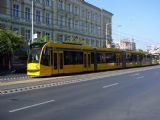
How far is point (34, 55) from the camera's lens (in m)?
30.0

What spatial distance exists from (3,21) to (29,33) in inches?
308

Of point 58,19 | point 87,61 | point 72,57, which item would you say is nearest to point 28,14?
point 58,19

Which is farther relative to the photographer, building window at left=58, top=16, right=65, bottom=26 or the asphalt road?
building window at left=58, top=16, right=65, bottom=26

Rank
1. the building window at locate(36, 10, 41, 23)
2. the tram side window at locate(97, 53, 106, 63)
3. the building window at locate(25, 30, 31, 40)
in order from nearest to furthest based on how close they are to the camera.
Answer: the tram side window at locate(97, 53, 106, 63) < the building window at locate(25, 30, 31, 40) < the building window at locate(36, 10, 41, 23)

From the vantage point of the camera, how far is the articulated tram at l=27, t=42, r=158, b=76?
97.5 ft

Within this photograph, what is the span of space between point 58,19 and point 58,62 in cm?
3717

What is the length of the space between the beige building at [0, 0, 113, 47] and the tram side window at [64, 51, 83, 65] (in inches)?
755

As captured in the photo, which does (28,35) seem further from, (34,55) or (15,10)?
(34,55)

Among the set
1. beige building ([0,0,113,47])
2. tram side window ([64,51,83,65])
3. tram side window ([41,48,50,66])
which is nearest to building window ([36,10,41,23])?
beige building ([0,0,113,47])

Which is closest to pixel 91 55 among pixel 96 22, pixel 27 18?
pixel 27 18

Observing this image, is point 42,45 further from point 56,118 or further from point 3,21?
point 3,21

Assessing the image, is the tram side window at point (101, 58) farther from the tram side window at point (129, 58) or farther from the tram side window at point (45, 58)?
the tram side window at point (45, 58)

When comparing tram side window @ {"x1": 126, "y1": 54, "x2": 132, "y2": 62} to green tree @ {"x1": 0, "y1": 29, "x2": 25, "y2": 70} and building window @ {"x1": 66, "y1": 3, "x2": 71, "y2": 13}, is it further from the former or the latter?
building window @ {"x1": 66, "y1": 3, "x2": 71, "y2": 13}

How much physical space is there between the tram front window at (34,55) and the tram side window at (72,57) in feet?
12.9
